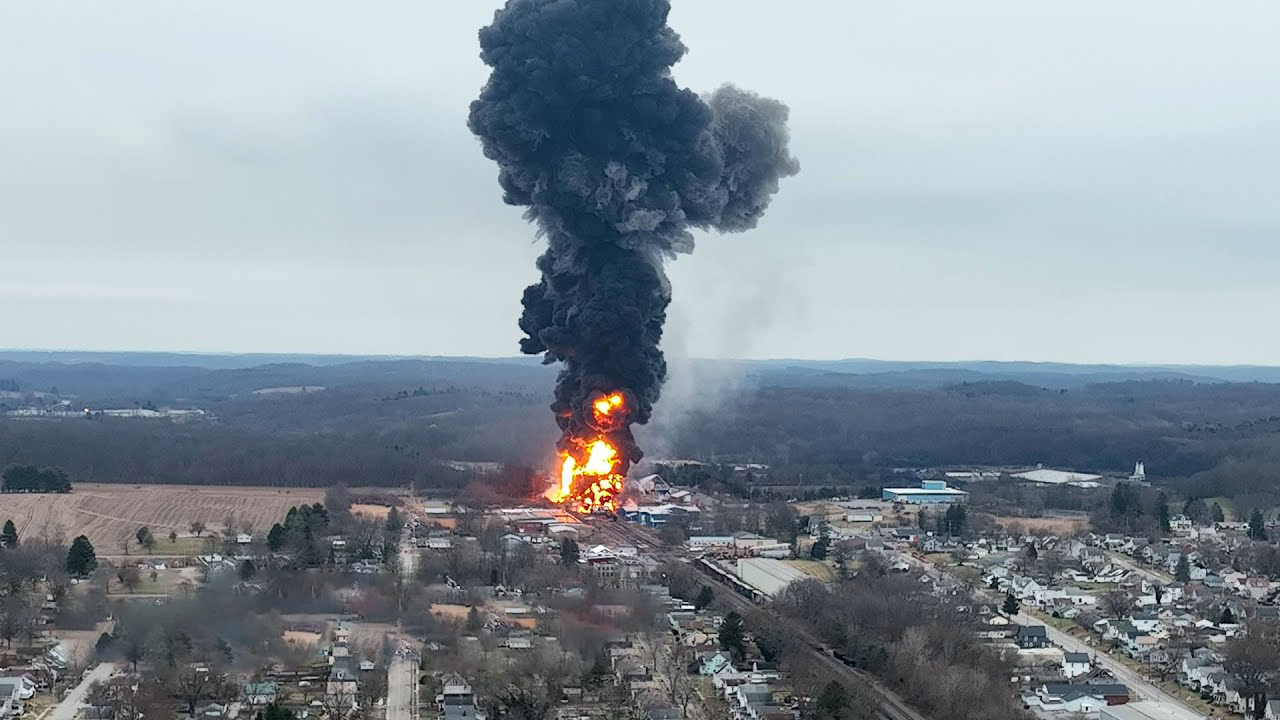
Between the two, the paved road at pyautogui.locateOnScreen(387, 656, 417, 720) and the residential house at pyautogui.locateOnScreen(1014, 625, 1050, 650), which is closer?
the paved road at pyautogui.locateOnScreen(387, 656, 417, 720)

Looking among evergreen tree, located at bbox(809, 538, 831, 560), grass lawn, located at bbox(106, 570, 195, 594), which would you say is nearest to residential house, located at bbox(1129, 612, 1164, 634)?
evergreen tree, located at bbox(809, 538, 831, 560)

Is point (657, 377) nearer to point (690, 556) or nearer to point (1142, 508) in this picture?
point (690, 556)

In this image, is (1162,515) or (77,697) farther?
(1162,515)

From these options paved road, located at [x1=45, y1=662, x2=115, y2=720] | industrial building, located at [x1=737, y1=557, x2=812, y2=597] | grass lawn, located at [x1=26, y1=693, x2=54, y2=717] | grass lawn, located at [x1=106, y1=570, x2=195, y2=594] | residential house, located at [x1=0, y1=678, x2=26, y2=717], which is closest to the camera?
paved road, located at [x1=45, y1=662, x2=115, y2=720]

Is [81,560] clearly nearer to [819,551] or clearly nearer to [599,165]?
[819,551]

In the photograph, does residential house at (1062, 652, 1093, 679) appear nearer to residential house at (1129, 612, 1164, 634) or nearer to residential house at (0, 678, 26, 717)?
residential house at (1129, 612, 1164, 634)

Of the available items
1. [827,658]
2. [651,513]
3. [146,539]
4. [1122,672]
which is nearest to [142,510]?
[146,539]

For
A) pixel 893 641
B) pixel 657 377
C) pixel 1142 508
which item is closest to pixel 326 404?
pixel 1142 508

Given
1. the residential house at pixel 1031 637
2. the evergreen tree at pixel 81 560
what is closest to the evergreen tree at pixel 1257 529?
the residential house at pixel 1031 637
